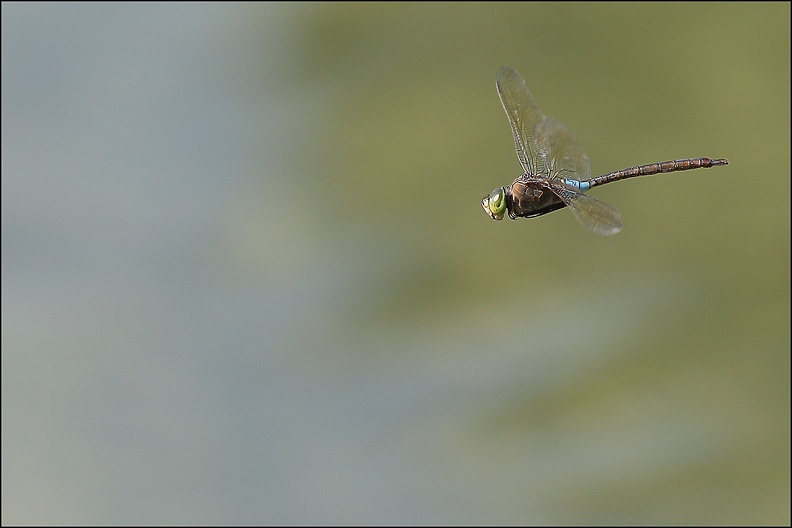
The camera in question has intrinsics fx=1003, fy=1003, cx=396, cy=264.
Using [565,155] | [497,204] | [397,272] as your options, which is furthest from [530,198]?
[397,272]

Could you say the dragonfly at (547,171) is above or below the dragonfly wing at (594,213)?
above

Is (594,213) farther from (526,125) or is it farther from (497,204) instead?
(526,125)

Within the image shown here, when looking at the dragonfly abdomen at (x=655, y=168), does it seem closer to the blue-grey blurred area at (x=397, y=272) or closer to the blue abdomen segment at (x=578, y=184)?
the blue abdomen segment at (x=578, y=184)

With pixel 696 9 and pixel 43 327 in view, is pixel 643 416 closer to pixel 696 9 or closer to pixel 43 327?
pixel 696 9

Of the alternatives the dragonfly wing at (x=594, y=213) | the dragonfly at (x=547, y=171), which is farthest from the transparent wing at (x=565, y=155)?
the dragonfly wing at (x=594, y=213)

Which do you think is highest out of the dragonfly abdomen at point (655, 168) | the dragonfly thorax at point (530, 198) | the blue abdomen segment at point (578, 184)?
the dragonfly abdomen at point (655, 168)

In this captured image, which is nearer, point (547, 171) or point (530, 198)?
point (530, 198)

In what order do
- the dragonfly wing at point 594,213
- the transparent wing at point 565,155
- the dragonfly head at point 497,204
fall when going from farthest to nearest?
the transparent wing at point 565,155, the dragonfly head at point 497,204, the dragonfly wing at point 594,213
